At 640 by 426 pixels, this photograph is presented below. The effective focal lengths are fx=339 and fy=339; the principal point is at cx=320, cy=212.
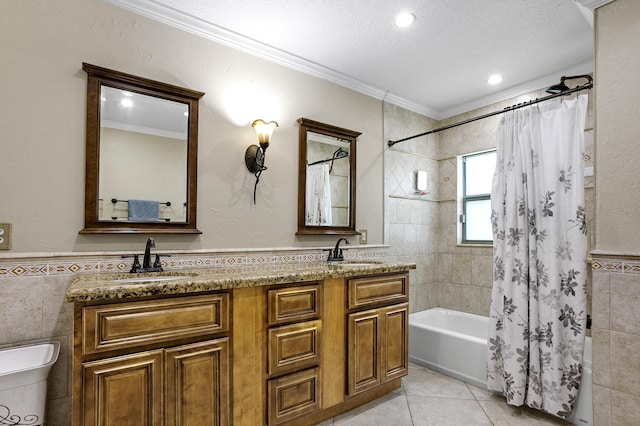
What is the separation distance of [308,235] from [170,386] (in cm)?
148

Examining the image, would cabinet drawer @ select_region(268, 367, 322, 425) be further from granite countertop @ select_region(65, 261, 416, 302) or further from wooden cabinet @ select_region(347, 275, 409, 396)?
granite countertop @ select_region(65, 261, 416, 302)

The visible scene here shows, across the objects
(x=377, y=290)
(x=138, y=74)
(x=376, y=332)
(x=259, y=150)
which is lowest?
(x=376, y=332)

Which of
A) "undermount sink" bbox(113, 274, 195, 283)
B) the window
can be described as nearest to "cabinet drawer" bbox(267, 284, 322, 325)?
"undermount sink" bbox(113, 274, 195, 283)

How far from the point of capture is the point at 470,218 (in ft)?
11.9

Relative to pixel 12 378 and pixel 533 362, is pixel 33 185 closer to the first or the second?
pixel 12 378

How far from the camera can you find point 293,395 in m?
1.92

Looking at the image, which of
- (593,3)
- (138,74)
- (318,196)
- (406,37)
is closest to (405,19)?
(406,37)

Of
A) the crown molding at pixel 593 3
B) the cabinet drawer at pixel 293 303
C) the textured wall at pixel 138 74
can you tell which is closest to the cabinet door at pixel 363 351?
the cabinet drawer at pixel 293 303

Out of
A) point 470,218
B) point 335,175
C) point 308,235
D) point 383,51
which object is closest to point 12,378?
point 308,235

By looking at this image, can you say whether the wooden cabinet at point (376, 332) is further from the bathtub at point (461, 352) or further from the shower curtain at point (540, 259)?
the shower curtain at point (540, 259)

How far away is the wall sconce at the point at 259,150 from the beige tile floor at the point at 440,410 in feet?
5.41

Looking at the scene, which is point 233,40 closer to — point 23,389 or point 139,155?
point 139,155

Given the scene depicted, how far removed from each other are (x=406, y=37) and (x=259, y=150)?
131 cm

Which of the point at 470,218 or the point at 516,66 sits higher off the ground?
the point at 516,66
